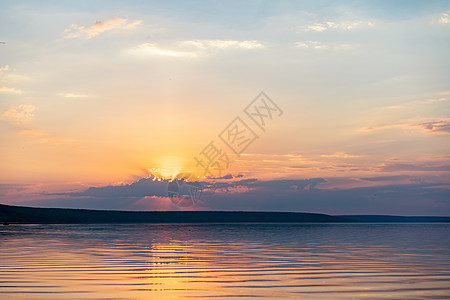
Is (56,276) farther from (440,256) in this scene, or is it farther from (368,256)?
(440,256)

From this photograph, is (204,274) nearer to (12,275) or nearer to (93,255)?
(12,275)

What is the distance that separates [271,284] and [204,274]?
4.75 meters

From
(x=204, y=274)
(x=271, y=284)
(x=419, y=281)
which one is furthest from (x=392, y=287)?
(x=204, y=274)

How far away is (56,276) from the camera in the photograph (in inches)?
1021

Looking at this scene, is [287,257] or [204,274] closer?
[204,274]

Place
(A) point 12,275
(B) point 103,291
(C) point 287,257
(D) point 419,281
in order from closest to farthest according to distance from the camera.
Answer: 1. (B) point 103,291
2. (D) point 419,281
3. (A) point 12,275
4. (C) point 287,257

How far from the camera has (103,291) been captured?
834 inches

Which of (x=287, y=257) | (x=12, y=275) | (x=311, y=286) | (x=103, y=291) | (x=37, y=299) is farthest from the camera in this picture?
(x=287, y=257)

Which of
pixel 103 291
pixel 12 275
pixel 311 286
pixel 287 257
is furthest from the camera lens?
pixel 287 257

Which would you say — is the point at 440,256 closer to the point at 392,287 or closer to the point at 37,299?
the point at 392,287

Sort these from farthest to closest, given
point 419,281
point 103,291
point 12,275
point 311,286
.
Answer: point 12,275
point 419,281
point 311,286
point 103,291

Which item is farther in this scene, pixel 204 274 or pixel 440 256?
pixel 440 256

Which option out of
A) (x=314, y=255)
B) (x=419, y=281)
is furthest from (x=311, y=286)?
(x=314, y=255)

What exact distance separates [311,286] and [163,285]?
5916mm
